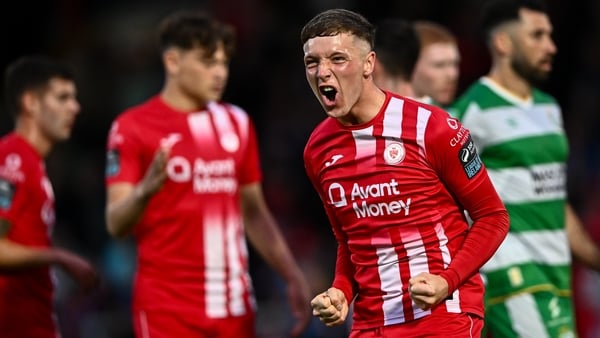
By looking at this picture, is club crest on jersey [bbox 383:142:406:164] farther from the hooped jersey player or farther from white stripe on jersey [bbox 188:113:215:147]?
Answer: the hooped jersey player

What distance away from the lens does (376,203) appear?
199 inches

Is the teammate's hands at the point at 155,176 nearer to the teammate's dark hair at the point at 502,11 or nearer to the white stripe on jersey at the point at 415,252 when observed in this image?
the white stripe on jersey at the point at 415,252

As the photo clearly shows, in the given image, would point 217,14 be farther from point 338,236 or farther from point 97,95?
point 338,236

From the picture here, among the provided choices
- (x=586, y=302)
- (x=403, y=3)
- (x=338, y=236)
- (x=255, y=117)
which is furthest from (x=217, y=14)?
(x=338, y=236)

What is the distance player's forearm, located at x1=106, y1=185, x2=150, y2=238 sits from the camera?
21.3 feet

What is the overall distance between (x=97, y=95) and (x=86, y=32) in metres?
1.03

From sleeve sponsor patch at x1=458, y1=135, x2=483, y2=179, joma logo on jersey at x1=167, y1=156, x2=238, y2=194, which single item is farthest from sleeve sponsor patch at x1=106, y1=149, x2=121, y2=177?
sleeve sponsor patch at x1=458, y1=135, x2=483, y2=179

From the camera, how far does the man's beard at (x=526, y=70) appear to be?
7.00 metres

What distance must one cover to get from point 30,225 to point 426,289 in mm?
3338

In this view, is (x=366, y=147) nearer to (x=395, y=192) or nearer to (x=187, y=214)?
(x=395, y=192)

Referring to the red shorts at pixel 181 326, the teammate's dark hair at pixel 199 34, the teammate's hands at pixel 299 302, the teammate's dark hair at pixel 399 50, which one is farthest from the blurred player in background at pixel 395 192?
the teammate's dark hair at pixel 199 34

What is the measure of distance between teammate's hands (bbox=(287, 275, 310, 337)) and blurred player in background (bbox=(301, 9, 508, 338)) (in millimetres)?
1853

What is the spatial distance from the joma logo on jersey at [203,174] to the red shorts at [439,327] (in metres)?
2.01

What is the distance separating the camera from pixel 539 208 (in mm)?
6727
